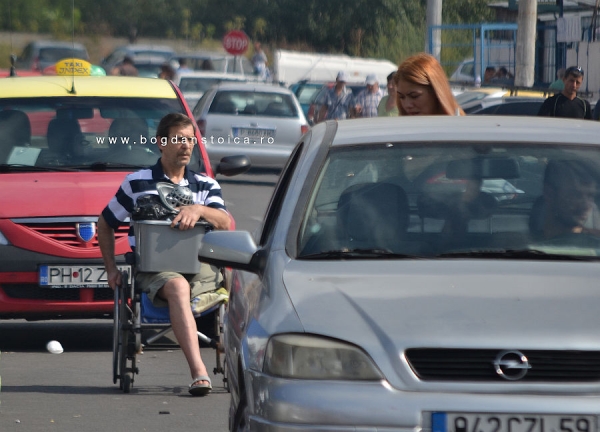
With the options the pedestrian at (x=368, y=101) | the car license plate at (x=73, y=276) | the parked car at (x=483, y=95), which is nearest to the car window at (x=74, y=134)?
the car license plate at (x=73, y=276)

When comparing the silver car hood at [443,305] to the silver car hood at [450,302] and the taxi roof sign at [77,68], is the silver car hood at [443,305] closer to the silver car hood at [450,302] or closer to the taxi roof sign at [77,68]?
the silver car hood at [450,302]

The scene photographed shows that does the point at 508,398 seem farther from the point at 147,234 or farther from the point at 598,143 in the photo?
the point at 147,234

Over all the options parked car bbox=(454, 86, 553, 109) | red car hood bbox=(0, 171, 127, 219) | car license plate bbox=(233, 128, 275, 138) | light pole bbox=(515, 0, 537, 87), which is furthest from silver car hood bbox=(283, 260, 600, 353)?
light pole bbox=(515, 0, 537, 87)

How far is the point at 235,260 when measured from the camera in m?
4.97

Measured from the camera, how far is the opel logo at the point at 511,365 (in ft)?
13.8

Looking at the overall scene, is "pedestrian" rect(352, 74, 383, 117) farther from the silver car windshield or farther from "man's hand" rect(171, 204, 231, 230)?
the silver car windshield

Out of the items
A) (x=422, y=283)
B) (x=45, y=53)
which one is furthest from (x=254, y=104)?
(x=45, y=53)

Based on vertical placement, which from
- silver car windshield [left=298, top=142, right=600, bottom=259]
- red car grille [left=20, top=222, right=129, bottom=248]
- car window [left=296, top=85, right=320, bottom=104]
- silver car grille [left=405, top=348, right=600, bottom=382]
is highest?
silver car windshield [left=298, top=142, right=600, bottom=259]

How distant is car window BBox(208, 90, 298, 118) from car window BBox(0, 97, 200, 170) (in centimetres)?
1307

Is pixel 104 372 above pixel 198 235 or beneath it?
beneath

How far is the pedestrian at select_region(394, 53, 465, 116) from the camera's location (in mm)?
7230

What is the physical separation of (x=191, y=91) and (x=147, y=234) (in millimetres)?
23929

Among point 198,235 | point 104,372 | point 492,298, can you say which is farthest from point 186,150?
point 492,298

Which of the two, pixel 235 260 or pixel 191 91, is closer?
pixel 235 260
